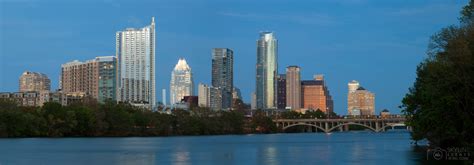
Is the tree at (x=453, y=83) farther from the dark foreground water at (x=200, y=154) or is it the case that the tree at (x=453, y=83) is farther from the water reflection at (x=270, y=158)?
the water reflection at (x=270, y=158)

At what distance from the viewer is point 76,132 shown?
144 m

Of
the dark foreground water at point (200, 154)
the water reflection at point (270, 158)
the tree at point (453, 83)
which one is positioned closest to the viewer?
the tree at point (453, 83)

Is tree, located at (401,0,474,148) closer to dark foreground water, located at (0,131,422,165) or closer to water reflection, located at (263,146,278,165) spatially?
dark foreground water, located at (0,131,422,165)

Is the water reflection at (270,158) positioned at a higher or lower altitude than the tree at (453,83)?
lower

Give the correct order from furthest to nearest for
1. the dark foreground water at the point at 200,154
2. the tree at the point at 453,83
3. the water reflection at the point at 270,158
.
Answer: the dark foreground water at the point at 200,154
the water reflection at the point at 270,158
the tree at the point at 453,83

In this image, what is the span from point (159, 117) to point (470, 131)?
127494mm

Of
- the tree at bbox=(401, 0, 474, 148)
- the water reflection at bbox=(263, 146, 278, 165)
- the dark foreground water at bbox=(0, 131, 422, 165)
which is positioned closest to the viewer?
the tree at bbox=(401, 0, 474, 148)

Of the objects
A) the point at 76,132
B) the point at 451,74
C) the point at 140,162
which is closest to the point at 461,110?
the point at 451,74

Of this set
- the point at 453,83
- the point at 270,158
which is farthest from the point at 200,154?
the point at 453,83

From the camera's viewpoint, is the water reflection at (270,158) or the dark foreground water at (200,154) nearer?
the water reflection at (270,158)

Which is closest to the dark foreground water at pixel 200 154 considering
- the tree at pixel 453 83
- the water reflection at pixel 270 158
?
the water reflection at pixel 270 158

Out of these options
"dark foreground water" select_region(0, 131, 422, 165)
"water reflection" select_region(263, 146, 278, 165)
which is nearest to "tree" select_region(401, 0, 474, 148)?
"dark foreground water" select_region(0, 131, 422, 165)

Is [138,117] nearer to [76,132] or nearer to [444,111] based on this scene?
[76,132]

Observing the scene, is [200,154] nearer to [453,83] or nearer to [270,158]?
[270,158]
